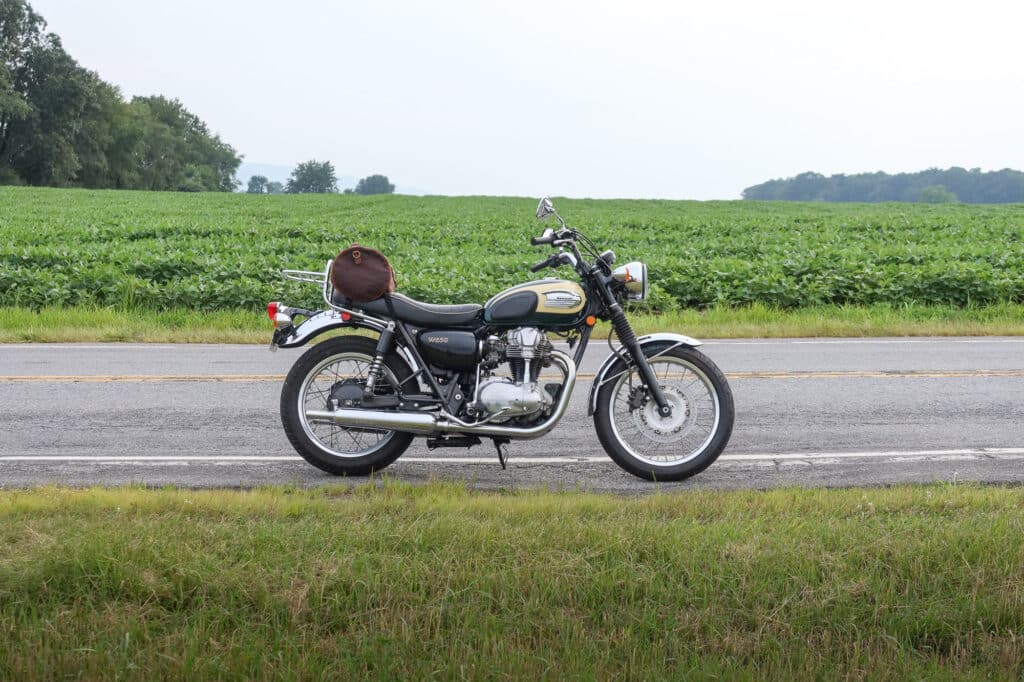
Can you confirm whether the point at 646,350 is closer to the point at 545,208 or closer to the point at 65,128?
the point at 545,208

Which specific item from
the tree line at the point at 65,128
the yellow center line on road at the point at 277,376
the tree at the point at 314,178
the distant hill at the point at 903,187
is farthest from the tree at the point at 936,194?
the tree at the point at 314,178

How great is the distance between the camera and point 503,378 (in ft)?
17.9

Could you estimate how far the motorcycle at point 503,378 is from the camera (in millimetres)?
5430

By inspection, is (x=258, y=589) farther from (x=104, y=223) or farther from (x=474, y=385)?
(x=104, y=223)

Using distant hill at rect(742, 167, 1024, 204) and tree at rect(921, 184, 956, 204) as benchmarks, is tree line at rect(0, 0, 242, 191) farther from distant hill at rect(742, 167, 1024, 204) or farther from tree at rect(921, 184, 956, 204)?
tree at rect(921, 184, 956, 204)

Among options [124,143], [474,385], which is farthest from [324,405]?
[124,143]

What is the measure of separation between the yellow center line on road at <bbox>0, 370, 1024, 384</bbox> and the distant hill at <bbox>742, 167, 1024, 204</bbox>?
2170 inches

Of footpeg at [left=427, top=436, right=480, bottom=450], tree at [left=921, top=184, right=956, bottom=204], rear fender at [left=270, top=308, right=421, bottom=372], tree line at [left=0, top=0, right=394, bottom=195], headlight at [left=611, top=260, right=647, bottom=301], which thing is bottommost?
footpeg at [left=427, top=436, right=480, bottom=450]

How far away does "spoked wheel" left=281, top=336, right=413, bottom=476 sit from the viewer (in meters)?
5.62

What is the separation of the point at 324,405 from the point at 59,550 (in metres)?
2.00

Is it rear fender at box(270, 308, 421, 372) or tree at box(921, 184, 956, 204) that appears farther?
tree at box(921, 184, 956, 204)

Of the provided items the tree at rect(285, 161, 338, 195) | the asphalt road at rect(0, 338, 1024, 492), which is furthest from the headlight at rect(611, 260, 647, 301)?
the tree at rect(285, 161, 338, 195)

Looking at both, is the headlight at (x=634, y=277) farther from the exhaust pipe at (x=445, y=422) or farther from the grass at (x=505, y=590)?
the grass at (x=505, y=590)

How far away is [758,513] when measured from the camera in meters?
4.66
